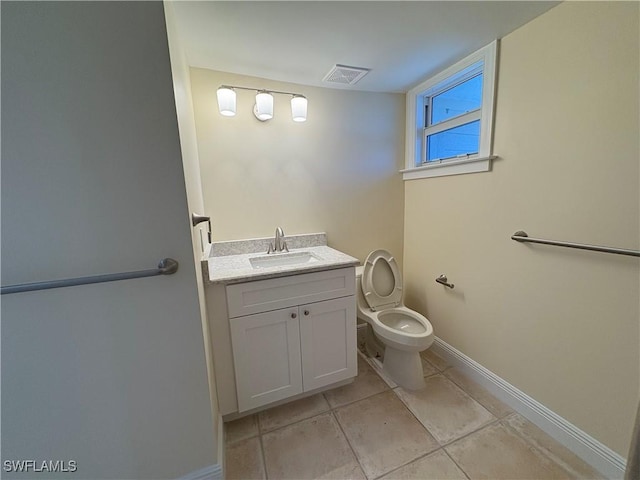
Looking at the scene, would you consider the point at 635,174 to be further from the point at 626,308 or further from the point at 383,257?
the point at 383,257

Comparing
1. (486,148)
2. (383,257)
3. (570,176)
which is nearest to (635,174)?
(570,176)

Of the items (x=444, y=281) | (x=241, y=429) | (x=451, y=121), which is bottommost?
(x=241, y=429)

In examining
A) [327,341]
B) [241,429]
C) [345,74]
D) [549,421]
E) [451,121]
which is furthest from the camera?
[451,121]

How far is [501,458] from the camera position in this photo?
1160 mm

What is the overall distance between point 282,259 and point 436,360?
1357 millimetres

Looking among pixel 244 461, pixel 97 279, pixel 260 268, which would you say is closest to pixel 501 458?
pixel 244 461

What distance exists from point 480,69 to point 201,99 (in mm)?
1673

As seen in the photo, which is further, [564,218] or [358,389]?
[358,389]

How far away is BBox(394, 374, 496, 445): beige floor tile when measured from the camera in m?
1.31

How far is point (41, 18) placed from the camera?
0.68 m

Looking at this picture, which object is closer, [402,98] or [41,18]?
[41,18]

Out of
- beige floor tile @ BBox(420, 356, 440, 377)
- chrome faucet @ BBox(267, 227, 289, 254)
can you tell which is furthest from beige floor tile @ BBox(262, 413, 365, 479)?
chrome faucet @ BBox(267, 227, 289, 254)

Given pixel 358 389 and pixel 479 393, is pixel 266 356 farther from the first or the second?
pixel 479 393

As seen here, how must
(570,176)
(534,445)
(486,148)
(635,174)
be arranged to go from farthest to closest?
1. (486,148)
2. (534,445)
3. (570,176)
4. (635,174)
